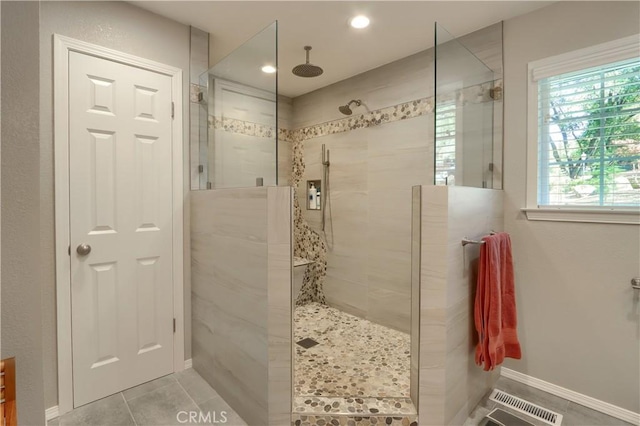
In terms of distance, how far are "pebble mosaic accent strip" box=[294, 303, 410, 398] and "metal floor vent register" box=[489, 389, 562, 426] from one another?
58 cm

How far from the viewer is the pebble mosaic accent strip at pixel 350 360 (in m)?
1.86

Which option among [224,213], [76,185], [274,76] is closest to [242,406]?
[224,213]

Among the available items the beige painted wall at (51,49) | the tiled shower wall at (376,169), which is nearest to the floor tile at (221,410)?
the beige painted wall at (51,49)

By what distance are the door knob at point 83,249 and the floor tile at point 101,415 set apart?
91cm

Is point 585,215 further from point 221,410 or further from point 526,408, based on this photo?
point 221,410

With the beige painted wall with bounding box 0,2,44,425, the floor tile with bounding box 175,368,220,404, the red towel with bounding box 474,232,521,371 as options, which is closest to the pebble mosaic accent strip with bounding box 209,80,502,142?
the red towel with bounding box 474,232,521,371

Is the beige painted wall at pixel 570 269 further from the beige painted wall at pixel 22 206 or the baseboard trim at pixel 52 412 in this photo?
the baseboard trim at pixel 52 412

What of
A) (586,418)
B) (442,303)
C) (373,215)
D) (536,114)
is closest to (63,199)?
(442,303)

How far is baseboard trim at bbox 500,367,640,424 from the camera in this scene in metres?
1.84

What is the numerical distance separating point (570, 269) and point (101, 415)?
9.68 feet

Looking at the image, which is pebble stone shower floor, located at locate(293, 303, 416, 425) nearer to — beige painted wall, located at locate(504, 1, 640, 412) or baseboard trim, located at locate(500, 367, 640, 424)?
baseboard trim, located at locate(500, 367, 640, 424)

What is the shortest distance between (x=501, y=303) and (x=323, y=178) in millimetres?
2090

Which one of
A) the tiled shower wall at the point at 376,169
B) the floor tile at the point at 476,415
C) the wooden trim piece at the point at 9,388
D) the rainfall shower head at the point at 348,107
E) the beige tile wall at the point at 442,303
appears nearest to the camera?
the wooden trim piece at the point at 9,388

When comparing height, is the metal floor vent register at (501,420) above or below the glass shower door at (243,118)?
below
